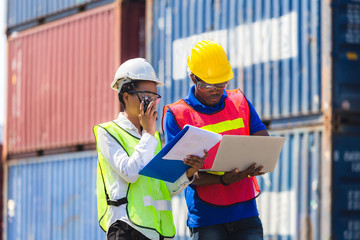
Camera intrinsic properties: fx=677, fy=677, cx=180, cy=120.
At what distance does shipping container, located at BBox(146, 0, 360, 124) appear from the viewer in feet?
28.4

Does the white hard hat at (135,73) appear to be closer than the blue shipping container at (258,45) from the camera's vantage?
Yes

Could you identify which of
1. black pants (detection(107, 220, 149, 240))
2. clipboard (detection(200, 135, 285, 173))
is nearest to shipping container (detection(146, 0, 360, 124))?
clipboard (detection(200, 135, 285, 173))

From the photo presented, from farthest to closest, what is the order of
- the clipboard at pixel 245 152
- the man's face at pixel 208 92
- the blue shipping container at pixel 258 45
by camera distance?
the blue shipping container at pixel 258 45 → the man's face at pixel 208 92 → the clipboard at pixel 245 152

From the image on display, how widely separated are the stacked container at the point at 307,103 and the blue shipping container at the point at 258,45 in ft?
0.05

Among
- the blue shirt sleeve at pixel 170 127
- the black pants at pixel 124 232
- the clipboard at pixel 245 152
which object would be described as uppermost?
the blue shirt sleeve at pixel 170 127

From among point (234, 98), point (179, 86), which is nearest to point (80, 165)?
point (179, 86)

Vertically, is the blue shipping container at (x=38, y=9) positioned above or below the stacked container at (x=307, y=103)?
above

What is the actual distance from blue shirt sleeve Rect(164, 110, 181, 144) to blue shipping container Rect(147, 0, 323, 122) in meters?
5.19

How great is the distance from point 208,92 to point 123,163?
0.66 meters

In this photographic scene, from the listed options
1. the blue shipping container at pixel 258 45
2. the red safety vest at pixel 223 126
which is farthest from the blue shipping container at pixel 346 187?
the red safety vest at pixel 223 126

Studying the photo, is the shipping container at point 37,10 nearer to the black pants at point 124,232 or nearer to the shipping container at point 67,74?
the shipping container at point 67,74

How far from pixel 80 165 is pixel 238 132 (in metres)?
9.35

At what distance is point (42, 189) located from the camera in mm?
13891

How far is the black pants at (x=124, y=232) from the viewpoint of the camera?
3.40m
